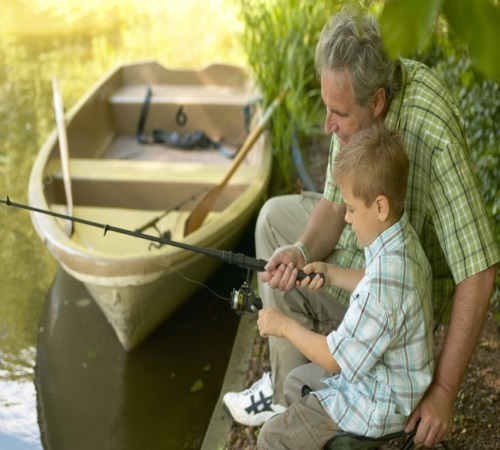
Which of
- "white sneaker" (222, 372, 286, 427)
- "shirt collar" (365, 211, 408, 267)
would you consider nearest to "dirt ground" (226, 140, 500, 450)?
"white sneaker" (222, 372, 286, 427)

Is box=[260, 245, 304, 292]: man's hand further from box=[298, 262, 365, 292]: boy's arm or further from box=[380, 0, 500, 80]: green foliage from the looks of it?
box=[380, 0, 500, 80]: green foliage

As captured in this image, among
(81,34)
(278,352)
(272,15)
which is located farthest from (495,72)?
(81,34)

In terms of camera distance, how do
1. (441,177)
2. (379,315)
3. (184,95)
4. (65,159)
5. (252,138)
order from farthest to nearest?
(184,95)
(252,138)
(65,159)
(441,177)
(379,315)

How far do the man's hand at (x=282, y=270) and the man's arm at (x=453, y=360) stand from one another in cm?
53

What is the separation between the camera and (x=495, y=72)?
0.75 meters

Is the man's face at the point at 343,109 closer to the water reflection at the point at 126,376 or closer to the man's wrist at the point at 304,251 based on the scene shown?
the man's wrist at the point at 304,251

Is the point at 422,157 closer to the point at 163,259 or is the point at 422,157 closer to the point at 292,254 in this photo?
the point at 292,254

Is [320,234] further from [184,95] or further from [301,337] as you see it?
[184,95]

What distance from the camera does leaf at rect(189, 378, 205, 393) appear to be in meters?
3.69

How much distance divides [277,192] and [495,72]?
4.38 metres

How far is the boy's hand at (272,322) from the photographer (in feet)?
Result: 6.86

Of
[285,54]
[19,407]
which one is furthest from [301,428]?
[285,54]

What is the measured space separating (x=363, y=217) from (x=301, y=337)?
15.5 inches

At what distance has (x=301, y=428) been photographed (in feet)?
6.88
